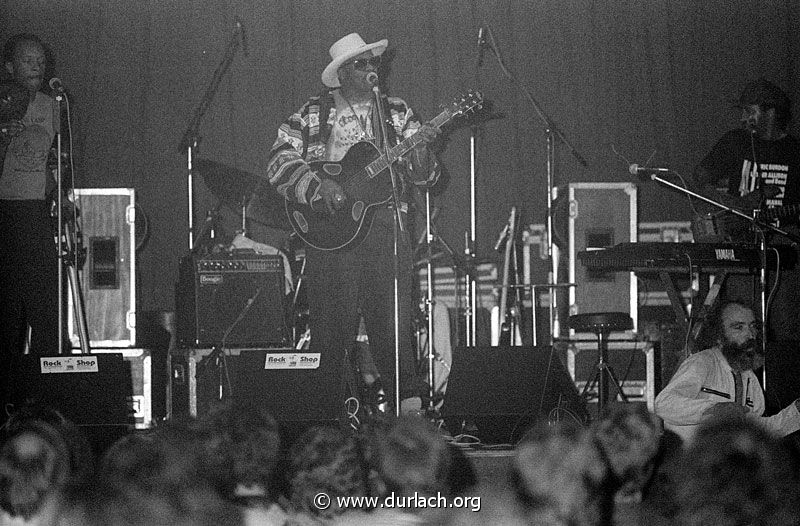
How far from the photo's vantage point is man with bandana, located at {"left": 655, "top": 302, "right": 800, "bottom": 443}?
3.92 metres

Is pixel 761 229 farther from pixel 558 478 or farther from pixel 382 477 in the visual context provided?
pixel 558 478

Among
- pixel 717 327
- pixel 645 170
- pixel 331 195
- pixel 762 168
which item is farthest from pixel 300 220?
pixel 762 168

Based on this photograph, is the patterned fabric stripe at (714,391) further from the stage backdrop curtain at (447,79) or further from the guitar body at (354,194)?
the stage backdrop curtain at (447,79)

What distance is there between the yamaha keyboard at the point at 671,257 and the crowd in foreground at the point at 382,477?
2.14 m

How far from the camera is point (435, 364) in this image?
573 cm

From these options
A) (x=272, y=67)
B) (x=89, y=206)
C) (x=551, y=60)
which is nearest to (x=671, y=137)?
(x=551, y=60)

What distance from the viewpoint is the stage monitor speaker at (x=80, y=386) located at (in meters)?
4.38

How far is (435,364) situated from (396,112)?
135 cm

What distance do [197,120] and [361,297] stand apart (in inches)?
65.4

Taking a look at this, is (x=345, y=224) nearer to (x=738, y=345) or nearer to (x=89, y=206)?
(x=89, y=206)

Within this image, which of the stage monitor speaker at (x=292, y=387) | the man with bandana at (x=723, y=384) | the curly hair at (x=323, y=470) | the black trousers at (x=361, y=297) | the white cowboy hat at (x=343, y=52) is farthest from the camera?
the white cowboy hat at (x=343, y=52)

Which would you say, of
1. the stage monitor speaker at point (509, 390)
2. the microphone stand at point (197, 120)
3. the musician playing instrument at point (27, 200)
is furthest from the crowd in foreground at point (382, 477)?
the microphone stand at point (197, 120)

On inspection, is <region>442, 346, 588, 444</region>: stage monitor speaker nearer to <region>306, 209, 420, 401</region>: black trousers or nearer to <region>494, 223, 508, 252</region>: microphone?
<region>306, 209, 420, 401</region>: black trousers

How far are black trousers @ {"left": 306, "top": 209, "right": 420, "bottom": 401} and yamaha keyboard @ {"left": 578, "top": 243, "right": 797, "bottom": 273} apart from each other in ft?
3.08
